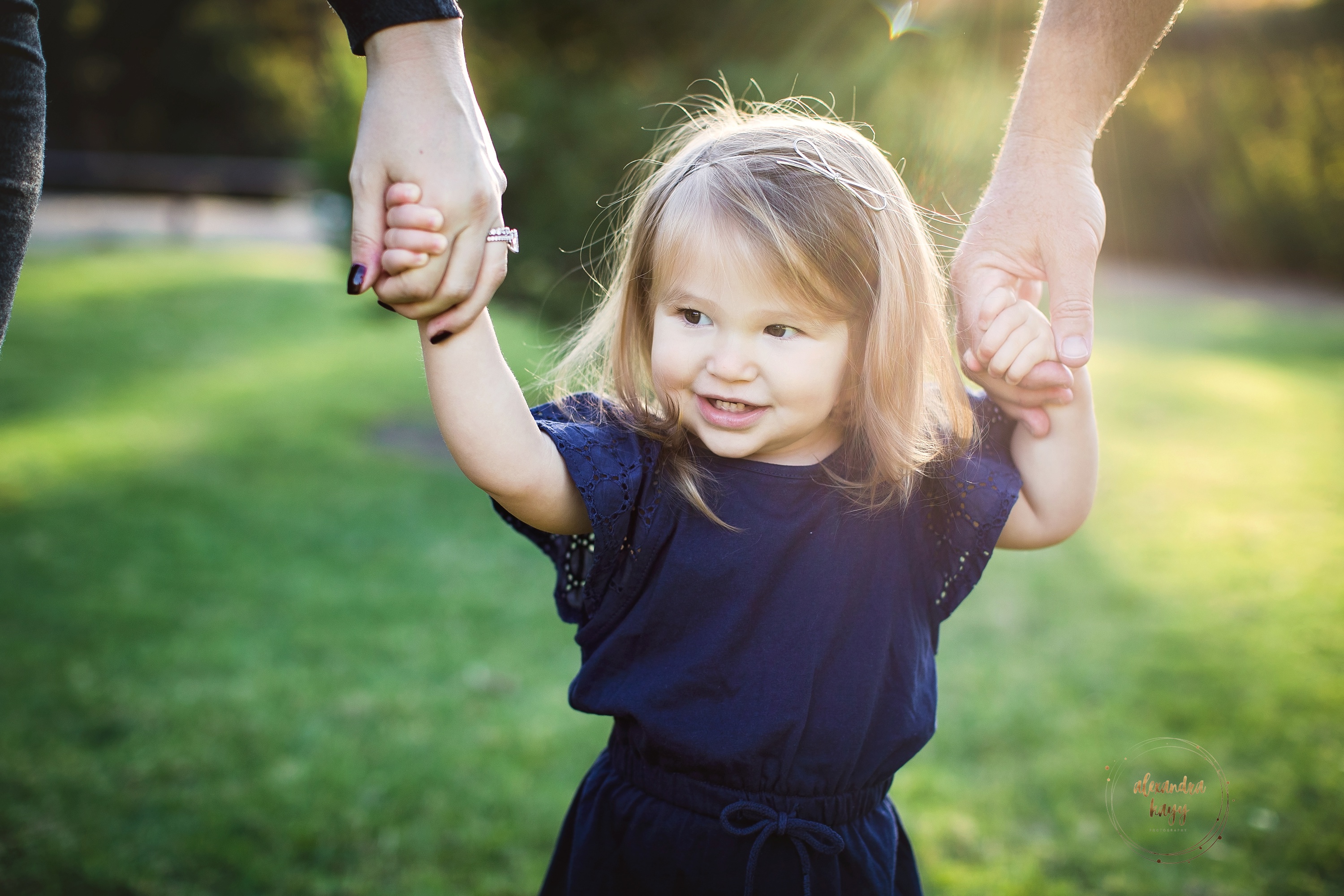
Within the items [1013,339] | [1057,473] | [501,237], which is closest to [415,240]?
[501,237]

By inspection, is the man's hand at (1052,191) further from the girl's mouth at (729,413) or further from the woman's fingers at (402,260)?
the woman's fingers at (402,260)

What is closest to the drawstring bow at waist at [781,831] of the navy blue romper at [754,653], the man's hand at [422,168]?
the navy blue romper at [754,653]

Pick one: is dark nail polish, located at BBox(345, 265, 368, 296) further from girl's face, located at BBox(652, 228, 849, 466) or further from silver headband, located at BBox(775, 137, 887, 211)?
silver headband, located at BBox(775, 137, 887, 211)

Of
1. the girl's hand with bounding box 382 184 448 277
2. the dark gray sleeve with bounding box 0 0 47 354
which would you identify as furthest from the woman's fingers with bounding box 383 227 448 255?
the dark gray sleeve with bounding box 0 0 47 354

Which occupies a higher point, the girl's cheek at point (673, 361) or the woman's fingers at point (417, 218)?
the woman's fingers at point (417, 218)

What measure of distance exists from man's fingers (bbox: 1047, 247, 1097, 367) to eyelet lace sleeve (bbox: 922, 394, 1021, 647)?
18 centimetres

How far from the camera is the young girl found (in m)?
1.35

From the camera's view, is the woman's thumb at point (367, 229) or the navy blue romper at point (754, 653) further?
the navy blue romper at point (754, 653)

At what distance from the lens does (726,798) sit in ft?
4.60

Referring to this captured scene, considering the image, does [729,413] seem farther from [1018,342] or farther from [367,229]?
[367,229]

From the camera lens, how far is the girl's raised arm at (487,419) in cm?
A: 124

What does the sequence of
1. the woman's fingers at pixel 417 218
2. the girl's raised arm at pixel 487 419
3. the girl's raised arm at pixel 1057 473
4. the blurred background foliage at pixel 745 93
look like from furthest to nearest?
the blurred background foliage at pixel 745 93, the girl's raised arm at pixel 1057 473, the girl's raised arm at pixel 487 419, the woman's fingers at pixel 417 218

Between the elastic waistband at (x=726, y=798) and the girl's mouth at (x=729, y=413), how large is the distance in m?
0.52
